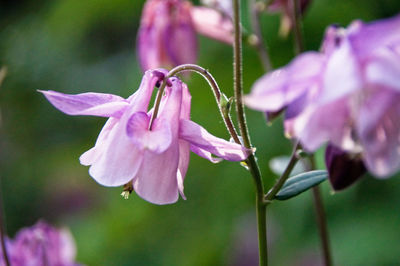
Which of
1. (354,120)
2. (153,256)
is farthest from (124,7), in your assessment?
(354,120)

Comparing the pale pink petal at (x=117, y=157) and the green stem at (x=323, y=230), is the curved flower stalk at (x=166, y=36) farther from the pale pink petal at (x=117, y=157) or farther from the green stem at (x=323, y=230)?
the pale pink petal at (x=117, y=157)

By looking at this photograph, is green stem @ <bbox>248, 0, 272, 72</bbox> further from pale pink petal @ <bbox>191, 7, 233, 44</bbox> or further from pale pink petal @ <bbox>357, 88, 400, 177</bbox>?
pale pink petal @ <bbox>357, 88, 400, 177</bbox>

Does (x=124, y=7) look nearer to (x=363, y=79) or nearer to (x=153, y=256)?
(x=153, y=256)

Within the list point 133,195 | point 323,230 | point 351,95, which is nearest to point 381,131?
point 351,95

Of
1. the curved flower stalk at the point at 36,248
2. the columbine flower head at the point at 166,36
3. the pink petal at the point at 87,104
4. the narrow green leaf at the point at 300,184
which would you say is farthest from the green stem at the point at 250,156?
the columbine flower head at the point at 166,36

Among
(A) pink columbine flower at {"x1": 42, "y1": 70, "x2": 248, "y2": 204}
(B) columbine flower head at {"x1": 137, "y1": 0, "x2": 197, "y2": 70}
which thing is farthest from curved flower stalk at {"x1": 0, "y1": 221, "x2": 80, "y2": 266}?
(B) columbine flower head at {"x1": 137, "y1": 0, "x2": 197, "y2": 70}

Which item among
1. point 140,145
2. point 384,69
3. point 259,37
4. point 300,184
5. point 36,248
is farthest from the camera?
point 259,37

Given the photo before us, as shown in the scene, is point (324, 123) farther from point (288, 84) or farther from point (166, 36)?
point (166, 36)
